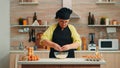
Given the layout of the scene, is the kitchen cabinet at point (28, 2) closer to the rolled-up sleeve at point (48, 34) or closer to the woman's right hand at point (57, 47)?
the rolled-up sleeve at point (48, 34)

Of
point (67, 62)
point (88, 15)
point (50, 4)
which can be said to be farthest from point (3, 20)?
point (67, 62)

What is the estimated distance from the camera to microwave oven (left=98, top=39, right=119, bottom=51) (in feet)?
20.0

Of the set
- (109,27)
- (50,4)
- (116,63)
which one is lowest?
(116,63)

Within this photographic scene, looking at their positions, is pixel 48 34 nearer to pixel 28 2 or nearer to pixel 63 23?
pixel 63 23

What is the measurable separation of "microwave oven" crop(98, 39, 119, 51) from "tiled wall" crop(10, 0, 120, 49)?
0.71 ft

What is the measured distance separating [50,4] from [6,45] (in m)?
1.45

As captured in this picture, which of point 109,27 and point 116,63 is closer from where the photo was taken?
point 116,63

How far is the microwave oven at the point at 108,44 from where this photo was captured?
6.09 m

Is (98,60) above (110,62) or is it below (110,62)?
above

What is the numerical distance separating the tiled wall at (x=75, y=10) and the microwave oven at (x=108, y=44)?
0.22 metres

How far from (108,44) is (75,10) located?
1137mm

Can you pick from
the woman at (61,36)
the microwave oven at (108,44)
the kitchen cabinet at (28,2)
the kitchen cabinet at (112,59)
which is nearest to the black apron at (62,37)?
the woman at (61,36)

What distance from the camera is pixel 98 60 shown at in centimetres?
320

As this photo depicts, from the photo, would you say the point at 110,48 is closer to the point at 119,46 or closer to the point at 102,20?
the point at 119,46
